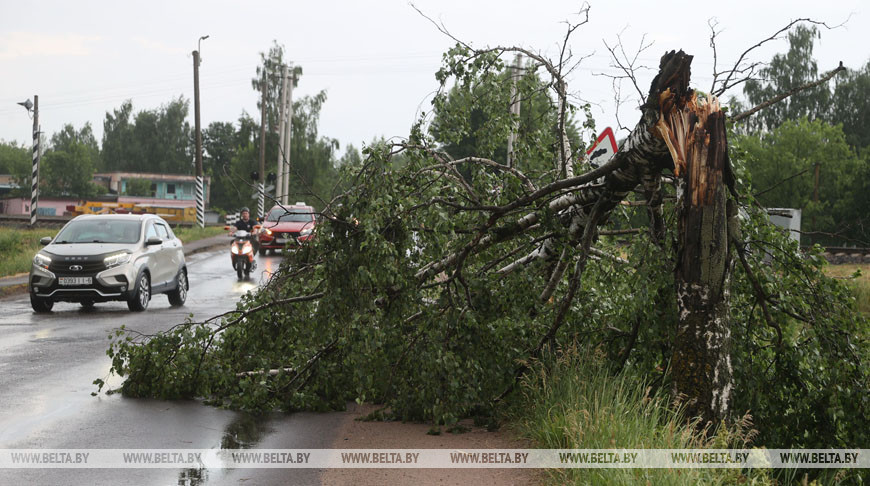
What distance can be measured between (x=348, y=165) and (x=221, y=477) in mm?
2484

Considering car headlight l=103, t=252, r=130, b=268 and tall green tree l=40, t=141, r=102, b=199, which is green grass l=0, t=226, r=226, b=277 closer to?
car headlight l=103, t=252, r=130, b=268

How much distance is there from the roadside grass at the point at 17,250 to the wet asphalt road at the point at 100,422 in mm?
11135

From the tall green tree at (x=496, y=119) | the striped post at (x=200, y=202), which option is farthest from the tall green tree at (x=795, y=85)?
the tall green tree at (x=496, y=119)

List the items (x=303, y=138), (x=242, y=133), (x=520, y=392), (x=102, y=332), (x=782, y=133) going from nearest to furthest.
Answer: (x=520, y=392)
(x=102, y=332)
(x=782, y=133)
(x=303, y=138)
(x=242, y=133)

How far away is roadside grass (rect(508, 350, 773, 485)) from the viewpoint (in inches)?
198

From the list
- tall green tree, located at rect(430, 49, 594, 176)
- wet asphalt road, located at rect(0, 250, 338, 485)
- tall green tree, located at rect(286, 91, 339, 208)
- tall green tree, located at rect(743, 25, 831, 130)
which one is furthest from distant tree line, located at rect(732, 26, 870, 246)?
wet asphalt road, located at rect(0, 250, 338, 485)

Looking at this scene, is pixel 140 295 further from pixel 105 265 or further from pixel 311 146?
pixel 311 146

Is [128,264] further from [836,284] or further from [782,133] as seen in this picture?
[782,133]

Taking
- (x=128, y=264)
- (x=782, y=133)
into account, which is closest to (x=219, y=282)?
(x=128, y=264)

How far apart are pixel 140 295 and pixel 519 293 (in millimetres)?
9596

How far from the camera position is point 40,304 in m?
15.0

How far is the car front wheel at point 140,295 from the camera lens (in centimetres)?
1519

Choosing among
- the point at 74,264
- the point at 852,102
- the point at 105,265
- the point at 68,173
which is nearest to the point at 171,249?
the point at 105,265

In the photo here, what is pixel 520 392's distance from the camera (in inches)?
289
